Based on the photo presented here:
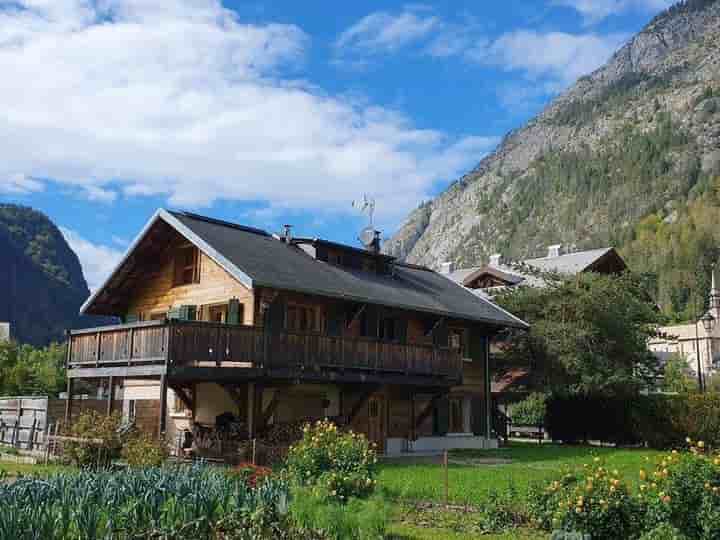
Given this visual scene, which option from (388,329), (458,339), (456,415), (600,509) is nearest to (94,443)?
(600,509)

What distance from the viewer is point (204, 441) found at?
74.5ft

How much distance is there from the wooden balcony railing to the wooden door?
2.41 metres

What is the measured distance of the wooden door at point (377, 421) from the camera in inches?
1142

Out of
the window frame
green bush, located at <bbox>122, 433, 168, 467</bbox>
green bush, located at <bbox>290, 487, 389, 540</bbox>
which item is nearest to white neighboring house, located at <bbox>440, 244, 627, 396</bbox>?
the window frame

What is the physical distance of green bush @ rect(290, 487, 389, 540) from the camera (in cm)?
944

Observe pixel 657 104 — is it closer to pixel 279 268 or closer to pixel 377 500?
pixel 279 268

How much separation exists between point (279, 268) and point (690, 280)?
118 meters

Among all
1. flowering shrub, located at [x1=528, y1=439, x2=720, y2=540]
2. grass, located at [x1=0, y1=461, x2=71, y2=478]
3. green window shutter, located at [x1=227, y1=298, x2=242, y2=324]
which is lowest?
grass, located at [x1=0, y1=461, x2=71, y2=478]

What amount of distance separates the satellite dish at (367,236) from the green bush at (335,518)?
78.3ft

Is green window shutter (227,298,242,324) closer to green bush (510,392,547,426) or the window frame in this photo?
the window frame

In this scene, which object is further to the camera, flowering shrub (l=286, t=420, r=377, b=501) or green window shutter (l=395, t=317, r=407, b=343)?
green window shutter (l=395, t=317, r=407, b=343)

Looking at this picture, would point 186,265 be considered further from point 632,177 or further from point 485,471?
point 632,177

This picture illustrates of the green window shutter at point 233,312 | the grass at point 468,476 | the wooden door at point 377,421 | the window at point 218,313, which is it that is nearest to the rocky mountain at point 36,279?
the wooden door at point 377,421

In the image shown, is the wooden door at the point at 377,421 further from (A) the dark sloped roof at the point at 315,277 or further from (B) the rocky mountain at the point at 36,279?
(B) the rocky mountain at the point at 36,279
